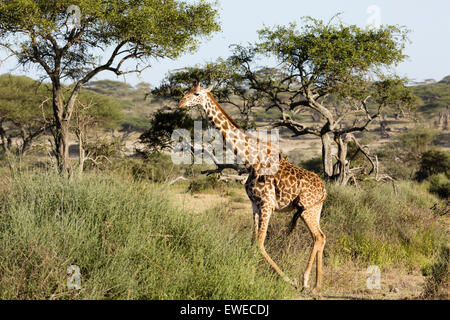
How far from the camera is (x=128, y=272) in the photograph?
4.32 meters

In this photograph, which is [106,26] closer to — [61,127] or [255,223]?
[61,127]

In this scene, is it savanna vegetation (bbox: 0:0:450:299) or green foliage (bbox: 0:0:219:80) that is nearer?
savanna vegetation (bbox: 0:0:450:299)

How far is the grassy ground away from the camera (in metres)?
4.24

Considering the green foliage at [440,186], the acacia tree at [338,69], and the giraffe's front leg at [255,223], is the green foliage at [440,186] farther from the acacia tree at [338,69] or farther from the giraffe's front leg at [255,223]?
the giraffe's front leg at [255,223]

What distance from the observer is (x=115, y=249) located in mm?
4711

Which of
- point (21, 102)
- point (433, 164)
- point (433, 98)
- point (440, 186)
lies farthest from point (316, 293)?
point (433, 98)

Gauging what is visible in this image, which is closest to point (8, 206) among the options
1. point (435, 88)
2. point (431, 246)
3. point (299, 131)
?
point (431, 246)

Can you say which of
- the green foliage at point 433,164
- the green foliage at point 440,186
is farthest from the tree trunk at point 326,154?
the green foliage at point 433,164

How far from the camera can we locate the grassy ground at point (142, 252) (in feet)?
13.9

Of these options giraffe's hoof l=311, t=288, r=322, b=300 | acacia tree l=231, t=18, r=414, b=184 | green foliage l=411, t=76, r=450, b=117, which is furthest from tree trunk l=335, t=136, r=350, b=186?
green foliage l=411, t=76, r=450, b=117

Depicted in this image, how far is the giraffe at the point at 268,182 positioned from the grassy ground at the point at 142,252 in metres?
0.52

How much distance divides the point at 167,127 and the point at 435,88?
46622mm

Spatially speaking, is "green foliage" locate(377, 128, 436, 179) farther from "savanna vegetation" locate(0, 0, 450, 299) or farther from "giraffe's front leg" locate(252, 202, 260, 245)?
"giraffe's front leg" locate(252, 202, 260, 245)

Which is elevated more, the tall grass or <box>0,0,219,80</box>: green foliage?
<box>0,0,219,80</box>: green foliage
